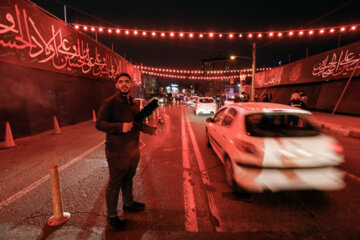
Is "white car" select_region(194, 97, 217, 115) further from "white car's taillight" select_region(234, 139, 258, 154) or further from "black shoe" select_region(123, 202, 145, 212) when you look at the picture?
"black shoe" select_region(123, 202, 145, 212)

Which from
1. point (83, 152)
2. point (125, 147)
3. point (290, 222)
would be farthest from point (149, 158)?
point (290, 222)

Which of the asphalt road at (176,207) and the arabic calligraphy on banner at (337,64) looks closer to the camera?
the asphalt road at (176,207)

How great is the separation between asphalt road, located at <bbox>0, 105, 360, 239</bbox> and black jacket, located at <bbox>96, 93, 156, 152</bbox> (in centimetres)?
109

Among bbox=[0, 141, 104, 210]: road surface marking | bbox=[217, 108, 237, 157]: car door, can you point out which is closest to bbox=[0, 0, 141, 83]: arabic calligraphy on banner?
bbox=[0, 141, 104, 210]: road surface marking

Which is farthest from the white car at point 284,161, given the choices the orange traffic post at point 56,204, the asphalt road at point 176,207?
the orange traffic post at point 56,204

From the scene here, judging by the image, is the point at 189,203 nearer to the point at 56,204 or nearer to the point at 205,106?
the point at 56,204

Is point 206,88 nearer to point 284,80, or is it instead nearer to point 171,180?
point 284,80

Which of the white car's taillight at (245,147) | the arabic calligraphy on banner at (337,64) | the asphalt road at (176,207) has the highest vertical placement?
the arabic calligraphy on banner at (337,64)

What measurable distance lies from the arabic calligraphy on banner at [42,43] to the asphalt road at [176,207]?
5818 mm

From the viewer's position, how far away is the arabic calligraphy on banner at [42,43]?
8.07 m

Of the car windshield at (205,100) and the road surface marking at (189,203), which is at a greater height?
the car windshield at (205,100)

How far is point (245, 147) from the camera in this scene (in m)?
3.18

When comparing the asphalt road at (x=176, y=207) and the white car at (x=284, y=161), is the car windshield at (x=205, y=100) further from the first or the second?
the white car at (x=284, y=161)

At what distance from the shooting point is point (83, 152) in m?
6.19
